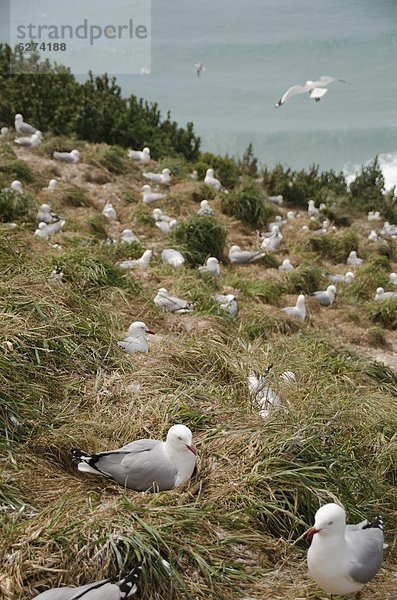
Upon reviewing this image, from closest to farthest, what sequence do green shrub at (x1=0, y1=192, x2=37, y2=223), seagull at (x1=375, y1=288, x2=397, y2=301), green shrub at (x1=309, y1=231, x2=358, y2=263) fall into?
green shrub at (x1=0, y1=192, x2=37, y2=223), seagull at (x1=375, y1=288, x2=397, y2=301), green shrub at (x1=309, y1=231, x2=358, y2=263)

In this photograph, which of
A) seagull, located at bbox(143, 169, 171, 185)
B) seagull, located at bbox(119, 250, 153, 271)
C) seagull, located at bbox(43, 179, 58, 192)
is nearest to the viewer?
seagull, located at bbox(119, 250, 153, 271)

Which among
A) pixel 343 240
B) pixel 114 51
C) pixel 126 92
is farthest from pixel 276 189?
pixel 114 51

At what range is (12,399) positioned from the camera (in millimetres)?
3805

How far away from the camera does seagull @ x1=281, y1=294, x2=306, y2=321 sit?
8.19 meters

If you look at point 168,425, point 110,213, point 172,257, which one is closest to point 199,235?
point 172,257

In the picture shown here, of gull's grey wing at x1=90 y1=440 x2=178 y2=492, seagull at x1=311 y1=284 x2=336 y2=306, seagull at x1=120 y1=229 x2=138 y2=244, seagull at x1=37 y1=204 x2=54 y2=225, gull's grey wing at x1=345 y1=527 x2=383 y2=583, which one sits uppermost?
gull's grey wing at x1=90 y1=440 x2=178 y2=492

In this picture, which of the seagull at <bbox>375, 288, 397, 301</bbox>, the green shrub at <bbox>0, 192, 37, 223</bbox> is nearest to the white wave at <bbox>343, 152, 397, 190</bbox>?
the seagull at <bbox>375, 288, 397, 301</bbox>

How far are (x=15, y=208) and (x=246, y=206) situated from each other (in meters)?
3.82

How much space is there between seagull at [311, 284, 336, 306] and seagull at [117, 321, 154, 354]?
393 centimetres

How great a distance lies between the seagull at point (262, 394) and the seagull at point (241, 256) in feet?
15.6

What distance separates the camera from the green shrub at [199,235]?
9156 mm

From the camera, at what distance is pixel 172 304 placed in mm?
6527

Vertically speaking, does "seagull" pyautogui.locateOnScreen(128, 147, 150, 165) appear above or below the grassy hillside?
below

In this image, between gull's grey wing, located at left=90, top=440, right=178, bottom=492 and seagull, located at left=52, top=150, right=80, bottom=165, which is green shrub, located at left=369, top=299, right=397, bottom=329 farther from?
gull's grey wing, located at left=90, top=440, right=178, bottom=492
